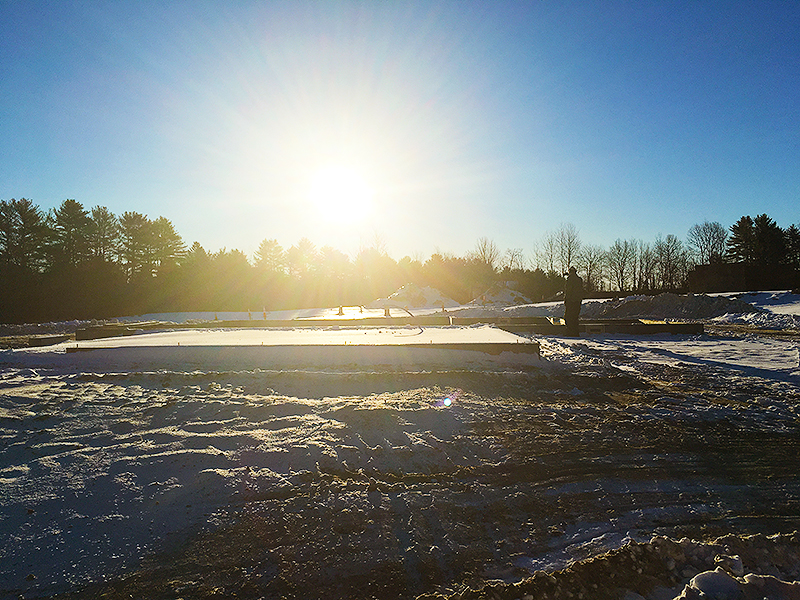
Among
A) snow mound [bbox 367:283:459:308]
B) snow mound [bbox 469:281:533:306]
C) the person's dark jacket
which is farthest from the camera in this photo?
snow mound [bbox 469:281:533:306]

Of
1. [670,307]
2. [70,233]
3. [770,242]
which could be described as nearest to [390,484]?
[670,307]

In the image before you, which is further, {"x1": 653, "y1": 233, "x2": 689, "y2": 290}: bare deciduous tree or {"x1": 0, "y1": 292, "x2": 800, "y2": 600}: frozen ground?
{"x1": 653, "y1": 233, "x2": 689, "y2": 290}: bare deciduous tree

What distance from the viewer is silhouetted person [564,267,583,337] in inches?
395

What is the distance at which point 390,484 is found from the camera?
104 inches

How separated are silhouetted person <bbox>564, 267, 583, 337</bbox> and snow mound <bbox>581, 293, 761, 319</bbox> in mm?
10910

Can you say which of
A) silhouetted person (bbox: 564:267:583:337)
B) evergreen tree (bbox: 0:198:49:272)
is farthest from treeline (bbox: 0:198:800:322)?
silhouetted person (bbox: 564:267:583:337)

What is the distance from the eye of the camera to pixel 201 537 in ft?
6.87

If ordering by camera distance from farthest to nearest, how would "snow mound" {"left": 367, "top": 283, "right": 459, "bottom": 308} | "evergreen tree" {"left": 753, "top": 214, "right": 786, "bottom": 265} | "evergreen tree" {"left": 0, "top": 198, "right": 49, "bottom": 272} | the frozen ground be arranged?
"evergreen tree" {"left": 753, "top": 214, "right": 786, "bottom": 265}
"snow mound" {"left": 367, "top": 283, "right": 459, "bottom": 308}
"evergreen tree" {"left": 0, "top": 198, "right": 49, "bottom": 272}
the frozen ground

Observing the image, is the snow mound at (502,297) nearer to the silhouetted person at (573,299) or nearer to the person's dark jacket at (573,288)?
the silhouetted person at (573,299)

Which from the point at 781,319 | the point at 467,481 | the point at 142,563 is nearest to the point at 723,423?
the point at 467,481

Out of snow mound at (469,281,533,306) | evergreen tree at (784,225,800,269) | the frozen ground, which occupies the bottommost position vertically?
the frozen ground

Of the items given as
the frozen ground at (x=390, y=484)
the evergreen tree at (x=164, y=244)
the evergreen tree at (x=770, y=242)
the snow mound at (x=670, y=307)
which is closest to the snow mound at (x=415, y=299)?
the snow mound at (x=670, y=307)

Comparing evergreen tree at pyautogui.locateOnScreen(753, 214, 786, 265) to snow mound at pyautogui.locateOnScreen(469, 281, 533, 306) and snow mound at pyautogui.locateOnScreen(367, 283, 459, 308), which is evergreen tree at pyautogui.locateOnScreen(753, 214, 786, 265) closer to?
snow mound at pyautogui.locateOnScreen(469, 281, 533, 306)

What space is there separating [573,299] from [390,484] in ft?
29.8
